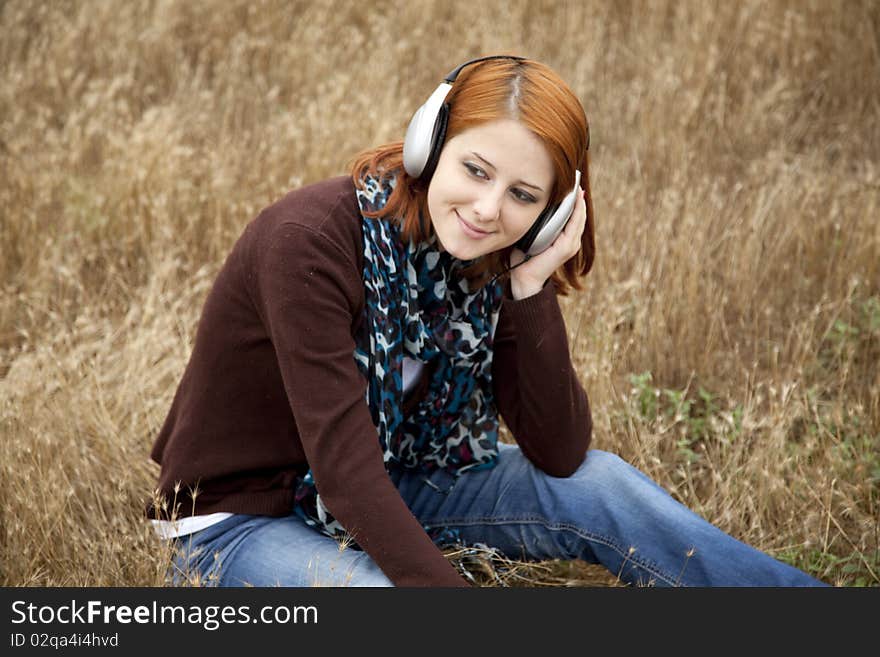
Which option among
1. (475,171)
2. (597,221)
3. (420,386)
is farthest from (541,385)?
(597,221)

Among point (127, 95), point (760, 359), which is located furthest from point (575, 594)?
point (127, 95)

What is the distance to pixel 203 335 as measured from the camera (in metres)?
2.57

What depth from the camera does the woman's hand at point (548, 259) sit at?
2662mm

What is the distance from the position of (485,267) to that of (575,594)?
82 centimetres

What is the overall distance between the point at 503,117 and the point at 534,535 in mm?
1163

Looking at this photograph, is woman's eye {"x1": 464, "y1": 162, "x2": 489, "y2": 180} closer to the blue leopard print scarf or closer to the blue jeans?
the blue leopard print scarf

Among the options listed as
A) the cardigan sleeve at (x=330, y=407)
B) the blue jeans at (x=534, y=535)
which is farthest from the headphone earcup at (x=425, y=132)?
the blue jeans at (x=534, y=535)

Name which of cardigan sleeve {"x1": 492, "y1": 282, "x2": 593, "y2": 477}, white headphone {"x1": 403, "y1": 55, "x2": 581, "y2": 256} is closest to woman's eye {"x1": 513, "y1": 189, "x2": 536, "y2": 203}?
white headphone {"x1": 403, "y1": 55, "x2": 581, "y2": 256}

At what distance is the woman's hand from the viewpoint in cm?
266

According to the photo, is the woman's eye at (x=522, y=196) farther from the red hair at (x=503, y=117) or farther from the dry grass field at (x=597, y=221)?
the dry grass field at (x=597, y=221)

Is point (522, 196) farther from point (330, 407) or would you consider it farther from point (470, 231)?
point (330, 407)

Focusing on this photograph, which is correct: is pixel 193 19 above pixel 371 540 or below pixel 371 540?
above

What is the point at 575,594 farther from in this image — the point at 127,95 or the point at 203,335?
the point at 127,95

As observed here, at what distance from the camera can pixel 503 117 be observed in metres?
2.37
